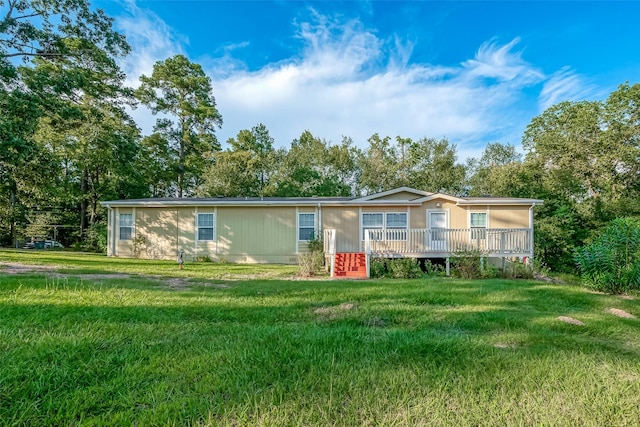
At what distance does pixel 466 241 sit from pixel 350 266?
3.86 metres

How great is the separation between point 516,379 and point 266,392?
167 centimetres

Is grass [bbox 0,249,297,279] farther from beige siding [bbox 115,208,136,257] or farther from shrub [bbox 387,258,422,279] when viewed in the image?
beige siding [bbox 115,208,136,257]

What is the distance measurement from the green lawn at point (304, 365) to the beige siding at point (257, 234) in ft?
30.8

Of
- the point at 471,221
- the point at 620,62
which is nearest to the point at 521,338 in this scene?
the point at 471,221

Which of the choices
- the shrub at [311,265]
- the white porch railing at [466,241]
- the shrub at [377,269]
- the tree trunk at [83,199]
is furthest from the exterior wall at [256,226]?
the tree trunk at [83,199]

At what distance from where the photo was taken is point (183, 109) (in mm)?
25438

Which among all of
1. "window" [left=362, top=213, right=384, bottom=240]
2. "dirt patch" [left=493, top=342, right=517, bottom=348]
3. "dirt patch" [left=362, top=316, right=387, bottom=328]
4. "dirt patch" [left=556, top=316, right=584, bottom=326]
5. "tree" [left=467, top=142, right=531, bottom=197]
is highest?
"tree" [left=467, top=142, right=531, bottom=197]

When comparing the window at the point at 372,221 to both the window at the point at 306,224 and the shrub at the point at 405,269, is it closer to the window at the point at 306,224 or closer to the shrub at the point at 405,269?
the window at the point at 306,224

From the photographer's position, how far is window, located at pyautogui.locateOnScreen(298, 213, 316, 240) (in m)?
13.7

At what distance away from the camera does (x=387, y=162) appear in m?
27.5

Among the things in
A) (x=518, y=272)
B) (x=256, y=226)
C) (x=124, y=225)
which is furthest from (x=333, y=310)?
(x=124, y=225)

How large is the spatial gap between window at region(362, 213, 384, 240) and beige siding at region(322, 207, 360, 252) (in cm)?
27

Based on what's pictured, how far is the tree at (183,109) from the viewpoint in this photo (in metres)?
25.0

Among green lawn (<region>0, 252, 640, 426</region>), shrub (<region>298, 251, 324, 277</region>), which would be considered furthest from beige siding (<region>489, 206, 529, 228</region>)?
green lawn (<region>0, 252, 640, 426</region>)
